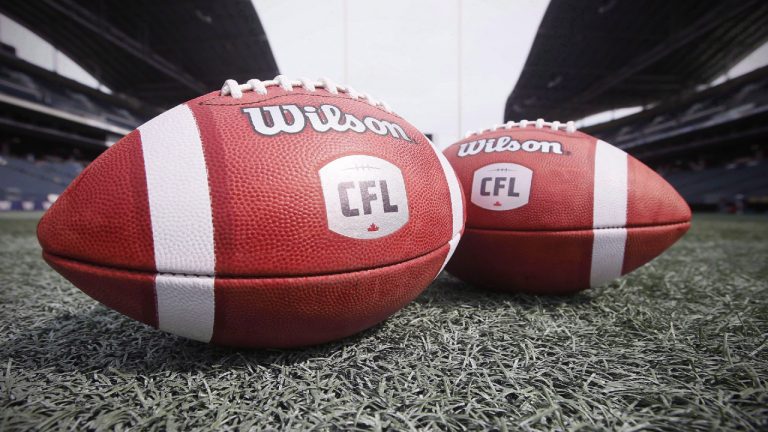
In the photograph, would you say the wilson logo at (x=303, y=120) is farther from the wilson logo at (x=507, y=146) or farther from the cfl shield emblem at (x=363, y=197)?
the wilson logo at (x=507, y=146)

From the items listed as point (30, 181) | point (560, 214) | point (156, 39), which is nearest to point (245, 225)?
point (560, 214)

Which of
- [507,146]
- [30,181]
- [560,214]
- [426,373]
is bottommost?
[426,373]

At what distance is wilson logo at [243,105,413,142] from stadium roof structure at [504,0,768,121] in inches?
521

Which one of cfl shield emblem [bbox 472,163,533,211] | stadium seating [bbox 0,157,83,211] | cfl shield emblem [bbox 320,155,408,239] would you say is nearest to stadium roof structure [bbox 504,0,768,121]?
cfl shield emblem [bbox 472,163,533,211]

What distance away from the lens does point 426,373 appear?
36.5 inches

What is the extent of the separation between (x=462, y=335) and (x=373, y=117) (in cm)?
71

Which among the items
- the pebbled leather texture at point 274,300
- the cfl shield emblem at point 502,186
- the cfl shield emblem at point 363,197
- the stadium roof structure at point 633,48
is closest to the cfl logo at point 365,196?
the cfl shield emblem at point 363,197

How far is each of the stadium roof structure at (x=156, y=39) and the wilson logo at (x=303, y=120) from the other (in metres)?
13.0

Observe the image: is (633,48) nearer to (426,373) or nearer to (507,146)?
(507,146)

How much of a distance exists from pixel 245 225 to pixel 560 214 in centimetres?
111

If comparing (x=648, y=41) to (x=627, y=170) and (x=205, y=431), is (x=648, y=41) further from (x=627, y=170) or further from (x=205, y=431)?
(x=205, y=431)

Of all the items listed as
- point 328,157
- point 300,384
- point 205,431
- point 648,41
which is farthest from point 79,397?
point 648,41

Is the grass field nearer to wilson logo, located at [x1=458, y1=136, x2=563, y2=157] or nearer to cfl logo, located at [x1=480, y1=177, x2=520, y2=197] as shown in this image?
cfl logo, located at [x1=480, y1=177, x2=520, y2=197]

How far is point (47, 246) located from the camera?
3.04 ft
